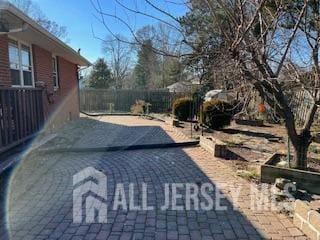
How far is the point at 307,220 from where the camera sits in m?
3.10

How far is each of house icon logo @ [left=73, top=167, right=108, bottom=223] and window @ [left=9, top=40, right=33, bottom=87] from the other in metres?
3.92

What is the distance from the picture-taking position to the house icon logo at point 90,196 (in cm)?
353

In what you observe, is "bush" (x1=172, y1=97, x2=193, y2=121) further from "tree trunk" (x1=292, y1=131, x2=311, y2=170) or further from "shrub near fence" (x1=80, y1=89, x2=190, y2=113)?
"shrub near fence" (x1=80, y1=89, x2=190, y2=113)

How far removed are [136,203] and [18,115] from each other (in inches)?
139

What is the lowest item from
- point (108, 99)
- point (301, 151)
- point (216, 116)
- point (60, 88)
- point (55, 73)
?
point (301, 151)

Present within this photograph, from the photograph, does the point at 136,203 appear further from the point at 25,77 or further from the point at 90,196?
the point at 25,77

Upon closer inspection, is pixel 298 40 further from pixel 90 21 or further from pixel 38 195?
pixel 38 195

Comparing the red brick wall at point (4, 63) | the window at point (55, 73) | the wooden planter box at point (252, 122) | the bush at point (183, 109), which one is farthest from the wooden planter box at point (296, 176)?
the window at point (55, 73)

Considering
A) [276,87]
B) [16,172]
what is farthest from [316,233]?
[16,172]

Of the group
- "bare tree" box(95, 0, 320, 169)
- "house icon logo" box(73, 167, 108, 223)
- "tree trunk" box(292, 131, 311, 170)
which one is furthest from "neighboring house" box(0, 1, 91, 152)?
"tree trunk" box(292, 131, 311, 170)

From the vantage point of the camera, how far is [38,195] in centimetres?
421

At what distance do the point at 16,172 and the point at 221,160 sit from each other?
3732mm

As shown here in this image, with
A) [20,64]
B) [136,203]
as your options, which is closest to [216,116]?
[20,64]

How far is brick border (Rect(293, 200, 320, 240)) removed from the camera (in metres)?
2.94
